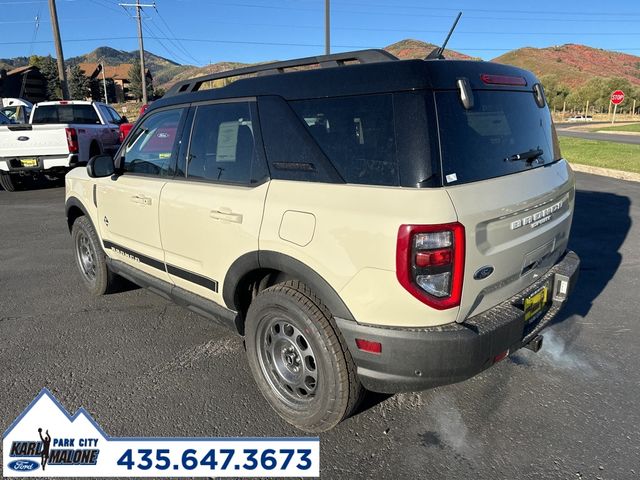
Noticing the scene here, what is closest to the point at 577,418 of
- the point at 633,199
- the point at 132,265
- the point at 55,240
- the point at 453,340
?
the point at 453,340

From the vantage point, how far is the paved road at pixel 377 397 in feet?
7.70

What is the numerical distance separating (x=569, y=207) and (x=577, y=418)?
1.31 m

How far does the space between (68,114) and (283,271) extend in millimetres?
12711

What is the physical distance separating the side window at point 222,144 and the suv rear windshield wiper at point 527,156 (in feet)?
4.73

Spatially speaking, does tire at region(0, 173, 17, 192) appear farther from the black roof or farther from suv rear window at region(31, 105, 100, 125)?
the black roof

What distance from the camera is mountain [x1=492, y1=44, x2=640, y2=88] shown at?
405 ft

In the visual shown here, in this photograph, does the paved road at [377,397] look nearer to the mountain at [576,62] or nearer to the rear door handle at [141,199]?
the rear door handle at [141,199]

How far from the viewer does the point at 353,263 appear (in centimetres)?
212

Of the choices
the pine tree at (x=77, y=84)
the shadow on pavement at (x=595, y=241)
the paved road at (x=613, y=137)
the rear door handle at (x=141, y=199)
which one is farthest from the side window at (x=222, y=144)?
the pine tree at (x=77, y=84)

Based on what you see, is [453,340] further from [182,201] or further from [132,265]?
[132,265]

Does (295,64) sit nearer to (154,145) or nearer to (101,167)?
(154,145)

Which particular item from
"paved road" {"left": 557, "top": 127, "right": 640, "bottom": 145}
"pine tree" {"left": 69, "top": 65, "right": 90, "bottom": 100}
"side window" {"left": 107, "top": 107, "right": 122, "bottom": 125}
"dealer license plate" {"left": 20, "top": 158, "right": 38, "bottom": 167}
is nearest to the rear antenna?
"dealer license plate" {"left": 20, "top": 158, "right": 38, "bottom": 167}

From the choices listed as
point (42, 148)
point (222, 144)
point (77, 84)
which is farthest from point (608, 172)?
point (77, 84)

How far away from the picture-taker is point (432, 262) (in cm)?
202
